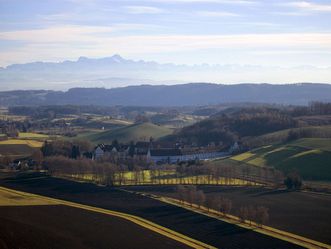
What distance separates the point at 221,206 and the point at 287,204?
448cm

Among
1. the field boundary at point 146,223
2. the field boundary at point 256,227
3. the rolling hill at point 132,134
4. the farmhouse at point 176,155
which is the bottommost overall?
the field boundary at point 146,223

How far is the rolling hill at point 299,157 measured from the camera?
4383 centimetres

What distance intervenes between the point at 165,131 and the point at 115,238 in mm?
55266

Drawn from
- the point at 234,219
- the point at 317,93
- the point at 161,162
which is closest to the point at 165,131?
the point at 161,162

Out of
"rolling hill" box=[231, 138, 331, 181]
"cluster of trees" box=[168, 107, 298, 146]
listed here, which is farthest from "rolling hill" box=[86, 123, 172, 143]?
"rolling hill" box=[231, 138, 331, 181]

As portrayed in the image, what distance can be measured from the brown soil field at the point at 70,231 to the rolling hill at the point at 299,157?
18294 millimetres

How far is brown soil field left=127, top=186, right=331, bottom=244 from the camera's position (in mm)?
27656

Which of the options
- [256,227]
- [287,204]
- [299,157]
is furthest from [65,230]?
[299,157]

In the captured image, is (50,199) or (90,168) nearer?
(50,199)

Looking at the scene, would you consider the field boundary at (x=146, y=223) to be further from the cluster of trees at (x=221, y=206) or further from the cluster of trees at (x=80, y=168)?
the cluster of trees at (x=80, y=168)

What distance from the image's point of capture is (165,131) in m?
80.6

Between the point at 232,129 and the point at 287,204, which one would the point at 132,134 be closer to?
the point at 232,129

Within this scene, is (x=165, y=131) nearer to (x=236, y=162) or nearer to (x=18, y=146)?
(x=18, y=146)

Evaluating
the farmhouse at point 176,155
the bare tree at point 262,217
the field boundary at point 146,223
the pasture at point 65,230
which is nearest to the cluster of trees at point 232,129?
the farmhouse at point 176,155
